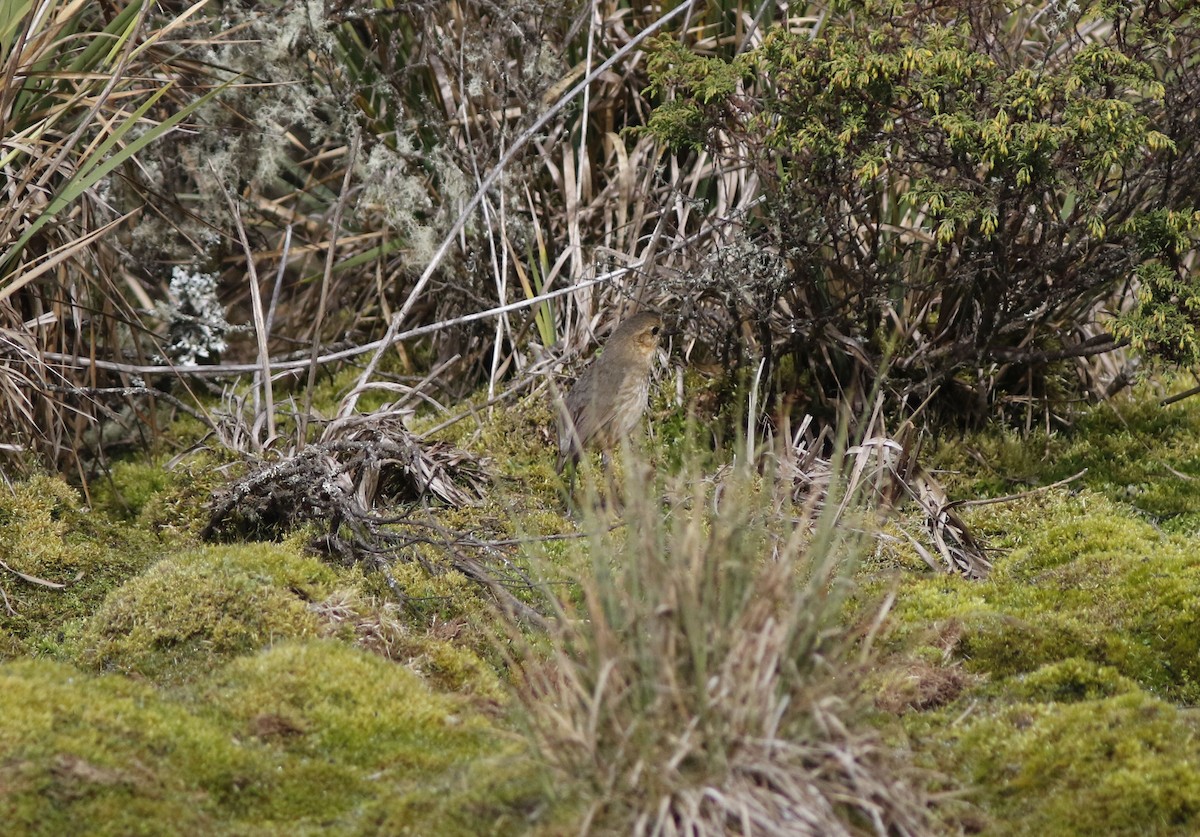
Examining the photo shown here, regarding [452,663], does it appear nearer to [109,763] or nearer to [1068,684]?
[109,763]

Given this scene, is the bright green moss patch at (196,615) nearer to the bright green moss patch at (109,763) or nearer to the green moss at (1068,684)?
the bright green moss patch at (109,763)

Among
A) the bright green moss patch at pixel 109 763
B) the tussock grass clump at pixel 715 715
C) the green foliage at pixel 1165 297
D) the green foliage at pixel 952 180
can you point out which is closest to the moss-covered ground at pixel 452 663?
the bright green moss patch at pixel 109 763

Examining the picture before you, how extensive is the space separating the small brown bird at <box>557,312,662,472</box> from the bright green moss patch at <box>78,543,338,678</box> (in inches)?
72.6

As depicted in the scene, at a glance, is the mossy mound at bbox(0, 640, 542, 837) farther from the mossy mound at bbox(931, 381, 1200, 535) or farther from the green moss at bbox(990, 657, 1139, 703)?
the mossy mound at bbox(931, 381, 1200, 535)

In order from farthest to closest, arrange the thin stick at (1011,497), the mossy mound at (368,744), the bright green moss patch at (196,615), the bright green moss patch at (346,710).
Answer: the thin stick at (1011,497)
the bright green moss patch at (196,615)
the bright green moss patch at (346,710)
the mossy mound at (368,744)

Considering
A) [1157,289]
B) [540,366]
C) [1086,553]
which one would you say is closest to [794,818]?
[1086,553]

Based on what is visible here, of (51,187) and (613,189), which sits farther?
(613,189)

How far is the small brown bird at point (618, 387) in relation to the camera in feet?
20.3

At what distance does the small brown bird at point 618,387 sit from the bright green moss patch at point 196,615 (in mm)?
1843

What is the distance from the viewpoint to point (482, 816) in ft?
10.3

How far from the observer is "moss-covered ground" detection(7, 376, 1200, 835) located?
128 inches

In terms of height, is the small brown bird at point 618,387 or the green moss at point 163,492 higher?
the small brown bird at point 618,387

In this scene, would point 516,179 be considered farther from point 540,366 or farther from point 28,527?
point 28,527

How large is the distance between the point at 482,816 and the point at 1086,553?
10.1 ft
